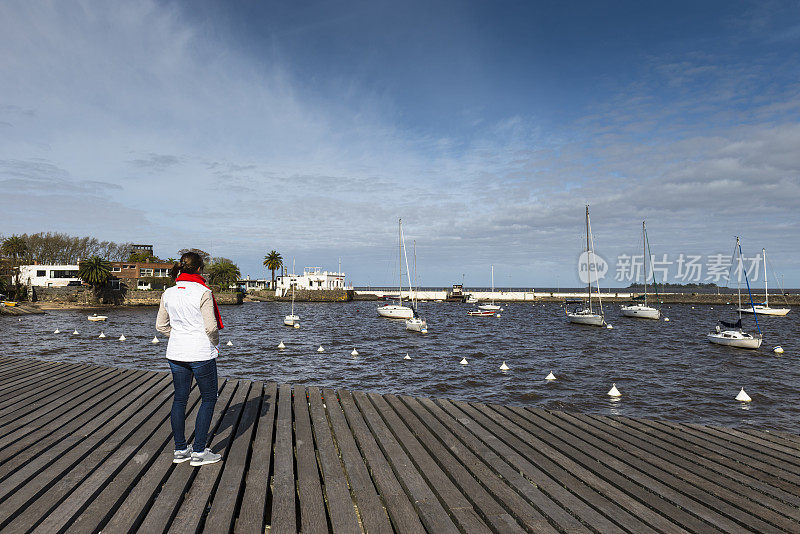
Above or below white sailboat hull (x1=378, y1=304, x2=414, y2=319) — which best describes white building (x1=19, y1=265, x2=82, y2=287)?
above

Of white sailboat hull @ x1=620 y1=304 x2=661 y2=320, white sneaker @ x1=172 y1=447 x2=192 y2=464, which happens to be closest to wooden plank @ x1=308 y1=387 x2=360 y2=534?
white sneaker @ x1=172 y1=447 x2=192 y2=464

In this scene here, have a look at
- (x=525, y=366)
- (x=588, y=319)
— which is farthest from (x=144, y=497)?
(x=588, y=319)

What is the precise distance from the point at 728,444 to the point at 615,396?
39.3 feet

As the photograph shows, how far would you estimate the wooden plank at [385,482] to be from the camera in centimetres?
398

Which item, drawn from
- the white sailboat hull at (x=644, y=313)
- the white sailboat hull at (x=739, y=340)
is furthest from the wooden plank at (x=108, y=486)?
the white sailboat hull at (x=644, y=313)

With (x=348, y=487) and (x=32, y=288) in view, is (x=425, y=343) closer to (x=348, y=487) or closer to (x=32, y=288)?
(x=348, y=487)

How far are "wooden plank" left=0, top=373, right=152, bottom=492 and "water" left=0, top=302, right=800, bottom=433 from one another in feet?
37.8

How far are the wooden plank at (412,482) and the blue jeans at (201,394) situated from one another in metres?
2.25

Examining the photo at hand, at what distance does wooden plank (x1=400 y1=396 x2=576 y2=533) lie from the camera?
4.10 m

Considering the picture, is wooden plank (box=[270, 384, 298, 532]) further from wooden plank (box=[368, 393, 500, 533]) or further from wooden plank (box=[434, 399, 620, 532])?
wooden plank (box=[434, 399, 620, 532])

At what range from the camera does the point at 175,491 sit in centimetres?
438

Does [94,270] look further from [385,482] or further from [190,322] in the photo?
[385,482]

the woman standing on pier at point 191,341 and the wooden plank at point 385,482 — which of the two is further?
the woman standing on pier at point 191,341

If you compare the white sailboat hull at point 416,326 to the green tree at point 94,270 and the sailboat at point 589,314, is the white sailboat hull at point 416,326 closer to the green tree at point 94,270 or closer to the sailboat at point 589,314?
the sailboat at point 589,314
